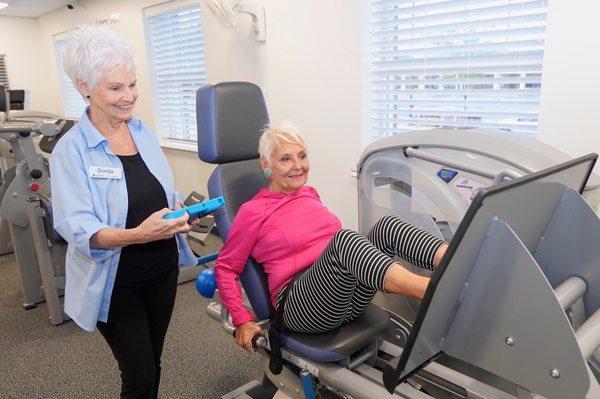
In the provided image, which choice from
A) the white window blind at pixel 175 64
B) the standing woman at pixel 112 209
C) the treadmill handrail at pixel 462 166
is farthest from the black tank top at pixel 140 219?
the white window blind at pixel 175 64

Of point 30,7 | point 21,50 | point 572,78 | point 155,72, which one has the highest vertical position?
point 30,7

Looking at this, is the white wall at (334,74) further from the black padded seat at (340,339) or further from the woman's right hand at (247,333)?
the woman's right hand at (247,333)

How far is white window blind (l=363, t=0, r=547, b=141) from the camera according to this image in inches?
83.8

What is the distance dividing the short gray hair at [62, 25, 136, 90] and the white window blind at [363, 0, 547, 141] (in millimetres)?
1620

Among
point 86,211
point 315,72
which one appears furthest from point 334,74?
point 86,211

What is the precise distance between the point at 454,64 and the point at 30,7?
6.05m

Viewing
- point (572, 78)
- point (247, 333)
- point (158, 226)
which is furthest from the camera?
point (572, 78)

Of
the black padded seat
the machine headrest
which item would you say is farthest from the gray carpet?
the machine headrest

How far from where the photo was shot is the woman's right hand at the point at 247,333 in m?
1.50

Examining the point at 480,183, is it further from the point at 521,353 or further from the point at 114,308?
the point at 114,308

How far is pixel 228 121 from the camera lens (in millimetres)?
1761

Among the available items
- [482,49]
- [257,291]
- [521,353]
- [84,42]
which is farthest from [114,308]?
[482,49]

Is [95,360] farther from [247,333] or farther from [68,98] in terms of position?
[68,98]

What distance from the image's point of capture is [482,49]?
7.41ft
